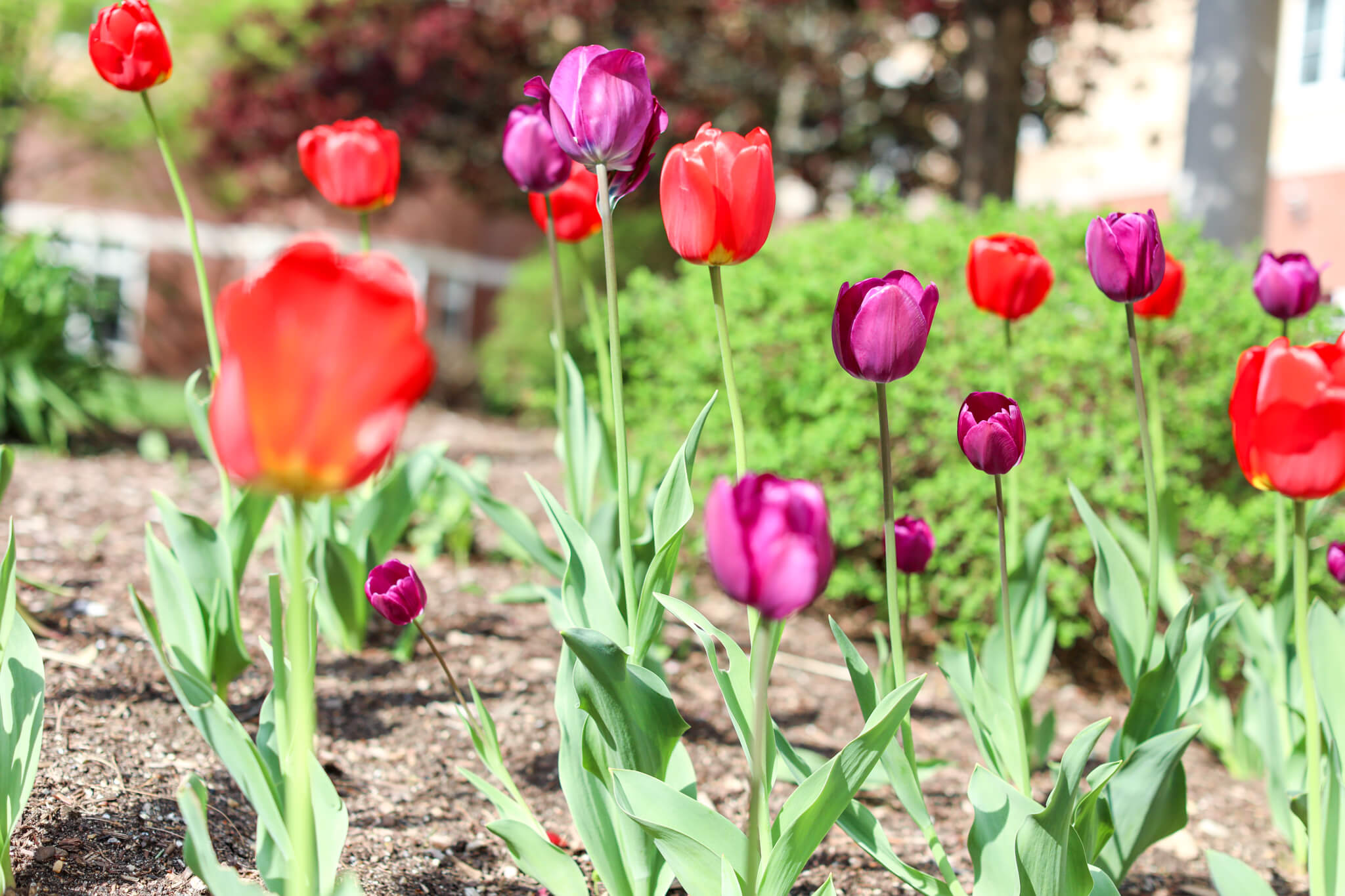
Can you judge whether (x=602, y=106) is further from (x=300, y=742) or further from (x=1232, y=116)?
(x=1232, y=116)

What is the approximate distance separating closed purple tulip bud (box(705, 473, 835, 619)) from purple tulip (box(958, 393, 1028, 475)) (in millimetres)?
510

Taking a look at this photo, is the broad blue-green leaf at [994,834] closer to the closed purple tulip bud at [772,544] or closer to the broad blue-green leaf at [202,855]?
the closed purple tulip bud at [772,544]

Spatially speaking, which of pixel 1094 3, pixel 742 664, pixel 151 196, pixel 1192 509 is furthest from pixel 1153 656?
pixel 151 196

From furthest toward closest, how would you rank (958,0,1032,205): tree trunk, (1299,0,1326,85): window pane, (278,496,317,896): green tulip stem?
(1299,0,1326,85): window pane
(958,0,1032,205): tree trunk
(278,496,317,896): green tulip stem

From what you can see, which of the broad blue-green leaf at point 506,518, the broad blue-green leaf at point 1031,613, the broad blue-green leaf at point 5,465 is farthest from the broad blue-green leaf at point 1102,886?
the broad blue-green leaf at point 5,465

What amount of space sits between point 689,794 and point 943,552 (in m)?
2.07

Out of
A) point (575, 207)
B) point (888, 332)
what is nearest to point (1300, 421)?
point (888, 332)

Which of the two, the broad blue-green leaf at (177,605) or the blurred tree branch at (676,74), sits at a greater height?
the blurred tree branch at (676,74)

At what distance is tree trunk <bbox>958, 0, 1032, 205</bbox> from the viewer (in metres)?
7.96

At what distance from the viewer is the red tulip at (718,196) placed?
122 cm

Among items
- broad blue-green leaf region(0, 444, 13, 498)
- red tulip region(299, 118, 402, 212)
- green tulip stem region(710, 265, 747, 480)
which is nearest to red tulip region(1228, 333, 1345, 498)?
green tulip stem region(710, 265, 747, 480)

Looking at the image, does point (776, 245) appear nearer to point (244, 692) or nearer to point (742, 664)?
point (244, 692)

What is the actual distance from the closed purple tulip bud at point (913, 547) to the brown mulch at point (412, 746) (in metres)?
0.53

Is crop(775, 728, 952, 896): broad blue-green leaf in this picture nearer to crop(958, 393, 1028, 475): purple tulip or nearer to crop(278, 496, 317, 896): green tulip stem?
crop(958, 393, 1028, 475): purple tulip
